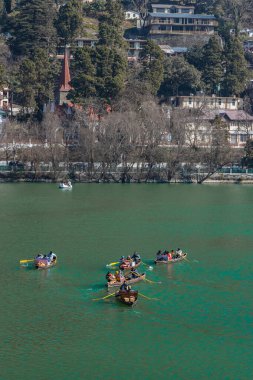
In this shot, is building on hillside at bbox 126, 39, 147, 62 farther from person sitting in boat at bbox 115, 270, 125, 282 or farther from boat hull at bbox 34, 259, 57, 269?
person sitting in boat at bbox 115, 270, 125, 282

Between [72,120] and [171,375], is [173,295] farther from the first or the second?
[72,120]

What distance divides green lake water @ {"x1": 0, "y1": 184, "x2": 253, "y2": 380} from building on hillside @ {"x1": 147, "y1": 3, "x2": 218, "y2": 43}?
215 ft

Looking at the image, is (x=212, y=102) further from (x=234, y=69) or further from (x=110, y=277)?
(x=110, y=277)

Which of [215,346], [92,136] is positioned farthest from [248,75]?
[215,346]

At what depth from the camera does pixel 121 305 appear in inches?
1116

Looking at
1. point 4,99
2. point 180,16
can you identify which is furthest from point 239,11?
point 4,99

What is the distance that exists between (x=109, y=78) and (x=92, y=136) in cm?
946

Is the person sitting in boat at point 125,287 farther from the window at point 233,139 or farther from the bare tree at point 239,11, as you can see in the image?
the bare tree at point 239,11

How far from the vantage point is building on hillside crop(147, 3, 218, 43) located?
113475 mm

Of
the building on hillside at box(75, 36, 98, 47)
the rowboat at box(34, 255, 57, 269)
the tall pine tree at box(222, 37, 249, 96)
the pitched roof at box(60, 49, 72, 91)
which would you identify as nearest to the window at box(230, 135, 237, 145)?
the tall pine tree at box(222, 37, 249, 96)

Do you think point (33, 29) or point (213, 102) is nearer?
point (213, 102)

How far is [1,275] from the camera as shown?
32906 mm

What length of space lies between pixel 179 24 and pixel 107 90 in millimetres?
38802

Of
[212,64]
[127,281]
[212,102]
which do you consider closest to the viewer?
[127,281]
